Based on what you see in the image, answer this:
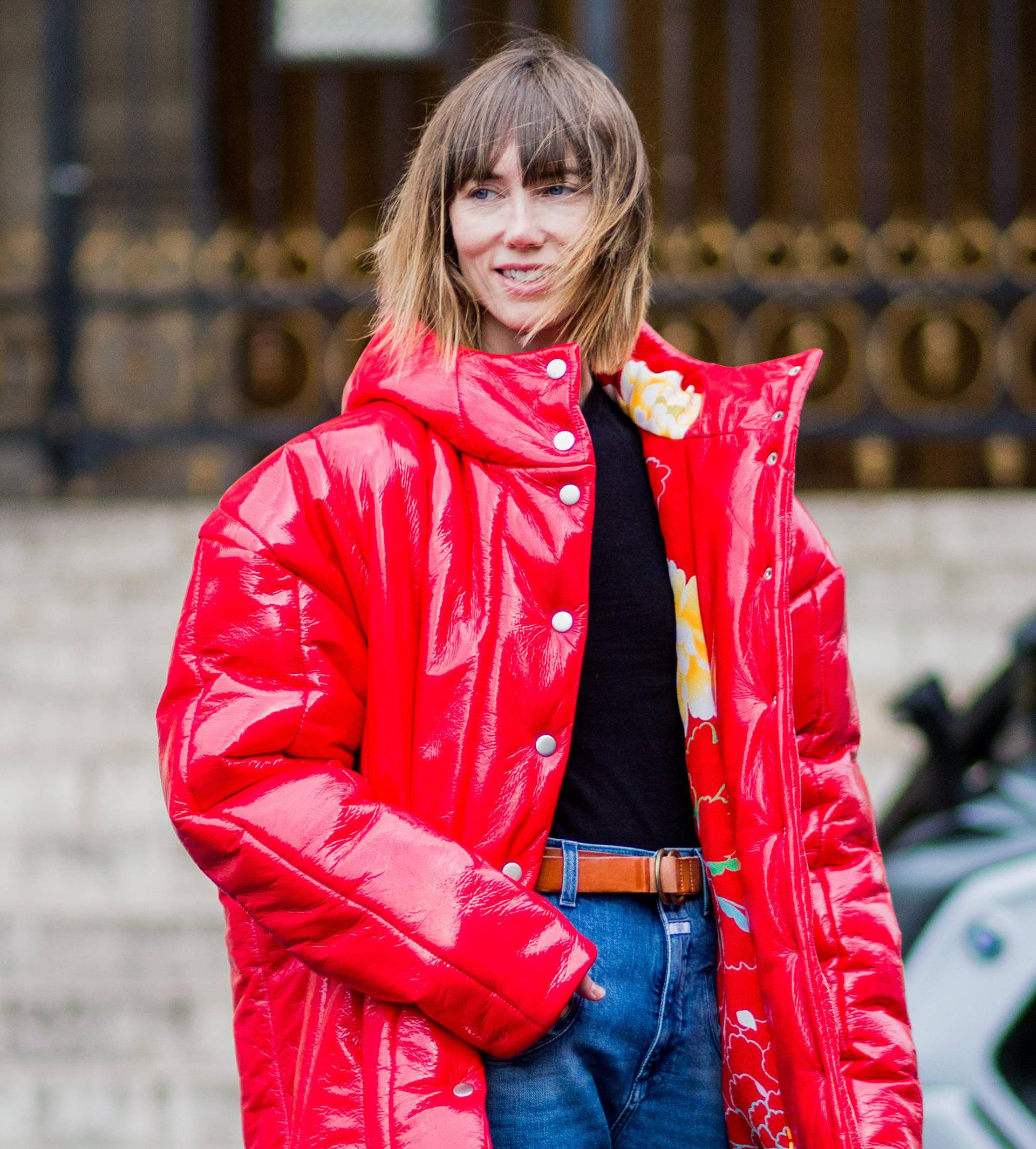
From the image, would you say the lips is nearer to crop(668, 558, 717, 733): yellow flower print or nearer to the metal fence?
crop(668, 558, 717, 733): yellow flower print

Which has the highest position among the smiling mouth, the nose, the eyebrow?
the eyebrow

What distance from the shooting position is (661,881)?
61.1 inches

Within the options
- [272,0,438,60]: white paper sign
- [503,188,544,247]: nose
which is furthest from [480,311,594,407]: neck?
[272,0,438,60]: white paper sign

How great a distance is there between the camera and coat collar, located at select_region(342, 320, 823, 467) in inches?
60.3

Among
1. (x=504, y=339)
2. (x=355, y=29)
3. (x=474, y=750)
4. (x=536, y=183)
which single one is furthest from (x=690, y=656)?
(x=355, y=29)

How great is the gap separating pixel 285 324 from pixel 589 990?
4.82 metres

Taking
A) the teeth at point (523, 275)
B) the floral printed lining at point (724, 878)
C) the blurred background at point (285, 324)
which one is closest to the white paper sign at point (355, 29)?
the blurred background at point (285, 324)

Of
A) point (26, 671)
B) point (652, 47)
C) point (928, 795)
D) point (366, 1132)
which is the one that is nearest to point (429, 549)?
point (366, 1132)

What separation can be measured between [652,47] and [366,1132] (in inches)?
237

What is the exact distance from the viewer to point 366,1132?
4.58 ft

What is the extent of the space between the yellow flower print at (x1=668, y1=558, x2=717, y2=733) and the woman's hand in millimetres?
289

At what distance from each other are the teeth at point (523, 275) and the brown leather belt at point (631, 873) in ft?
1.94

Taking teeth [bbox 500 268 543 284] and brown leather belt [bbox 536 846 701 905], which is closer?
brown leather belt [bbox 536 846 701 905]

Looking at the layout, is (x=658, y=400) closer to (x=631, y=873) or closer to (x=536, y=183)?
(x=536, y=183)
